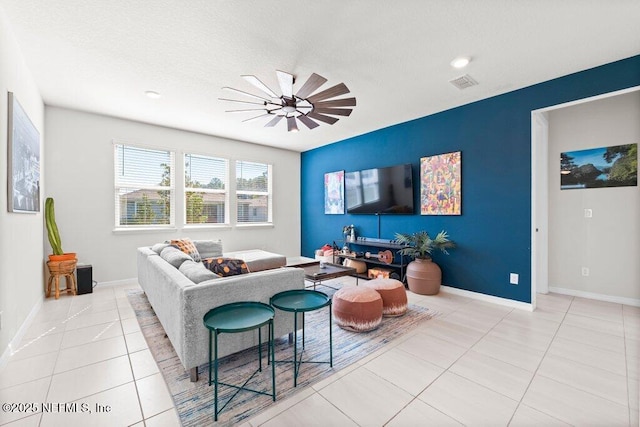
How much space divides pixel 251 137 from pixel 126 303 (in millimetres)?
3556

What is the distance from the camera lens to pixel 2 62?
6.74 feet

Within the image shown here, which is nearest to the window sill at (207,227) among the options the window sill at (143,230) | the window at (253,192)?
the window sill at (143,230)

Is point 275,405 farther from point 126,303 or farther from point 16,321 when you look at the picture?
point 126,303

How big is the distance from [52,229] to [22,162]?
63.4 inches

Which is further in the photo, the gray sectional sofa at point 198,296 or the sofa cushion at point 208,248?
the sofa cushion at point 208,248

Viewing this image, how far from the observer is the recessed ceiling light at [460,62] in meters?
2.67

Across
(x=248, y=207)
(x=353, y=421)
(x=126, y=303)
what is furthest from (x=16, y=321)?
(x=248, y=207)

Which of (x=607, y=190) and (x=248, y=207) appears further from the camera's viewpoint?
(x=248, y=207)

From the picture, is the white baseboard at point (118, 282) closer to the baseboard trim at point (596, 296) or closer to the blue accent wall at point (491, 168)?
the blue accent wall at point (491, 168)

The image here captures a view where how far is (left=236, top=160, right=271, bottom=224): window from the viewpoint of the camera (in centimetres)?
585

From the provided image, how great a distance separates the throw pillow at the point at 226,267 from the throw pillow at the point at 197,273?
0.07m

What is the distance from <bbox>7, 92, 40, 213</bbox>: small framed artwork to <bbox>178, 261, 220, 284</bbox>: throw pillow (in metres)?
1.50

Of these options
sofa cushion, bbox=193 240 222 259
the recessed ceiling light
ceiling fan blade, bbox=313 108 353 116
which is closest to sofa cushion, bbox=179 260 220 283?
ceiling fan blade, bbox=313 108 353 116

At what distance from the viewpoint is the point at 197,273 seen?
2.12 metres
